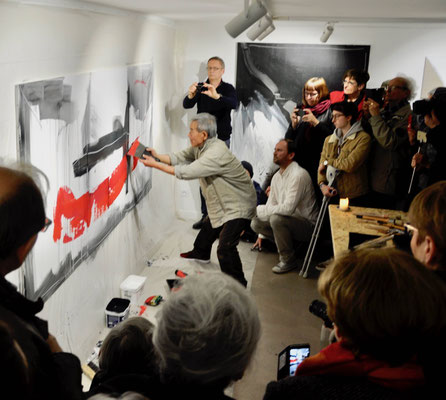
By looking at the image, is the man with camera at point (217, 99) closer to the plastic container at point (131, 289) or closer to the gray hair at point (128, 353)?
the plastic container at point (131, 289)

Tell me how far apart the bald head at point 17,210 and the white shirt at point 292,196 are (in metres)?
3.22

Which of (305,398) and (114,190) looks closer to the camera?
(305,398)

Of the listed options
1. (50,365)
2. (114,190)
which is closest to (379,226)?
(114,190)

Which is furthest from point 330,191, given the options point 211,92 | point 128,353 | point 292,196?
point 128,353

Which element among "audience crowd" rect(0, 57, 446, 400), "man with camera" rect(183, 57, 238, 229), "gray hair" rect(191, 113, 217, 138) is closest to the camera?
"audience crowd" rect(0, 57, 446, 400)

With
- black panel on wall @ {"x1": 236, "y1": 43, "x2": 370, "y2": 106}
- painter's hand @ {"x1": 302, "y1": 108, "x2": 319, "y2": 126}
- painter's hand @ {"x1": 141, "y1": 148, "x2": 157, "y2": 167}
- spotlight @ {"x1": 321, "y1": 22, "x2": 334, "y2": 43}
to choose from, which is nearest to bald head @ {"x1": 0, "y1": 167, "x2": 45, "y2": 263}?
painter's hand @ {"x1": 141, "y1": 148, "x2": 157, "y2": 167}

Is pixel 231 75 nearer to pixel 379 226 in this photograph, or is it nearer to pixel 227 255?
pixel 227 255

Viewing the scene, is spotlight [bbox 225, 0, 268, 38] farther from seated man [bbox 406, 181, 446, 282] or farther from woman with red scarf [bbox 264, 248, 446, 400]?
woman with red scarf [bbox 264, 248, 446, 400]

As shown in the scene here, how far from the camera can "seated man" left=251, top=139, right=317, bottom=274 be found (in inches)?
167

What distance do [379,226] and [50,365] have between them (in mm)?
2561

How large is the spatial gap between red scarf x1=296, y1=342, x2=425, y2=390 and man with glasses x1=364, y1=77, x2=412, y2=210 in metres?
3.09

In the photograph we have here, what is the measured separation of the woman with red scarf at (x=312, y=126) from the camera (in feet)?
14.6

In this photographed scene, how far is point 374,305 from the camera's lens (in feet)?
3.36

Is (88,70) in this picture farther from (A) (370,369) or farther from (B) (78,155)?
(A) (370,369)
